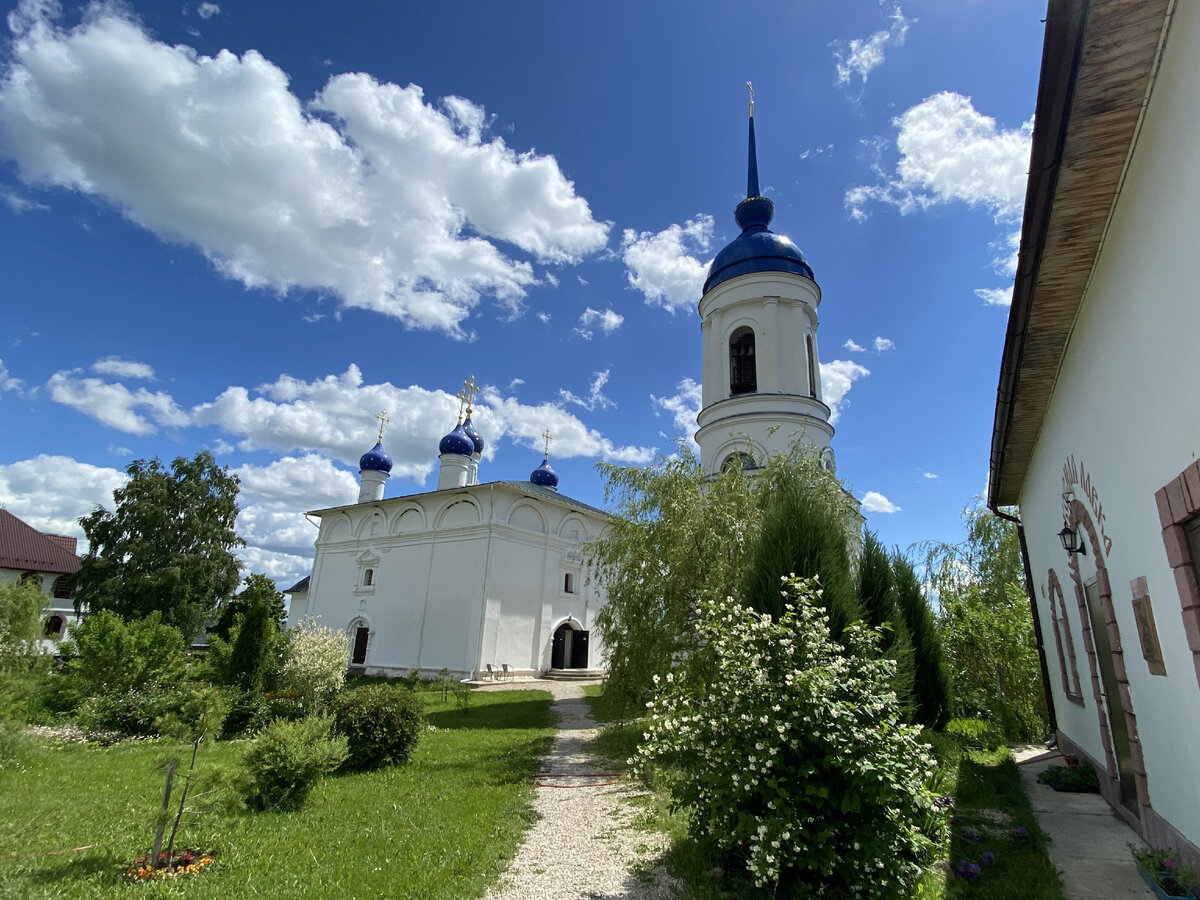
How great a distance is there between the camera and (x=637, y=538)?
12758 millimetres

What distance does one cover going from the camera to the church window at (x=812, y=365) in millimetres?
20722

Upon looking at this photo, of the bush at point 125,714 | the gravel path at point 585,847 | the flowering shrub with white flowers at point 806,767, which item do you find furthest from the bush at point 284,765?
the bush at point 125,714

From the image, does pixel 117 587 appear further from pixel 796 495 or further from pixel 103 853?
pixel 796 495

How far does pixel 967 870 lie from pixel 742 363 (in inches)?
687

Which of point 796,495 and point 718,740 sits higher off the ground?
point 796,495

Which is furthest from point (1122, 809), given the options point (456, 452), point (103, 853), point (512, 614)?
point (456, 452)

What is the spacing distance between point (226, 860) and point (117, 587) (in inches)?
1227

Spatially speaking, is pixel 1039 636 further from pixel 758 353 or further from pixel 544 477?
pixel 544 477

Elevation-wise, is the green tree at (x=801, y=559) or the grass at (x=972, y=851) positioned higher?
the green tree at (x=801, y=559)

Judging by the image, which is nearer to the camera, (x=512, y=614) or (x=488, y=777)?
(x=488, y=777)

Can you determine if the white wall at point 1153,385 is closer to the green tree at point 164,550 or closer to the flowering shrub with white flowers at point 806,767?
the flowering shrub with white flowers at point 806,767

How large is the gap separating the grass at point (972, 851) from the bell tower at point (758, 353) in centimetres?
1166

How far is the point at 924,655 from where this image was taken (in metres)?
12.2

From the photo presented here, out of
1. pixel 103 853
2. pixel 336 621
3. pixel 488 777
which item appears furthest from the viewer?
pixel 336 621
